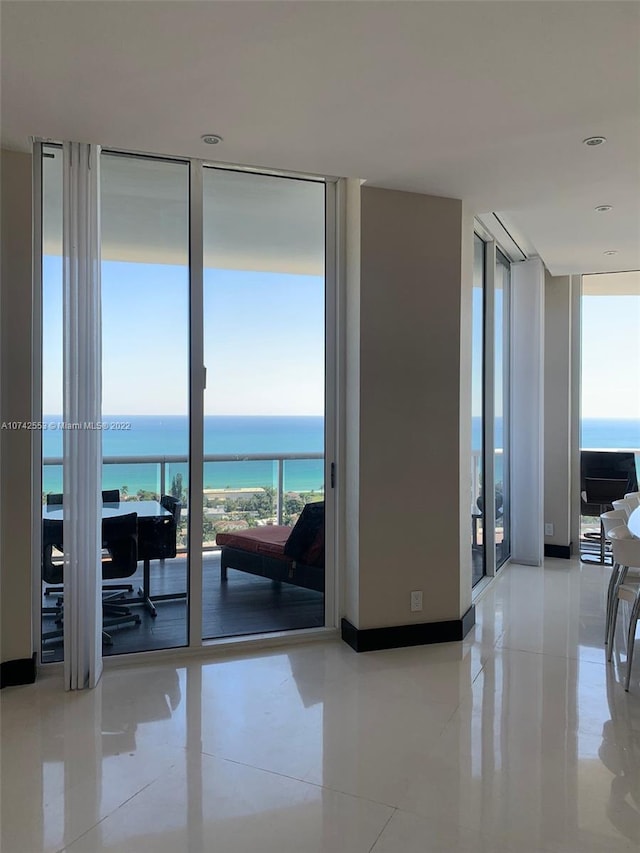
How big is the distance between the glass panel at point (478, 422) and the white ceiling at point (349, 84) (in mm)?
1591

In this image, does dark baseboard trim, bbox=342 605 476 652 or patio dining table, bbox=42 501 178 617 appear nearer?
patio dining table, bbox=42 501 178 617

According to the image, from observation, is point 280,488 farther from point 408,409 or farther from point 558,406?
point 558,406

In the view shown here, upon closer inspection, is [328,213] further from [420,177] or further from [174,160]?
[174,160]

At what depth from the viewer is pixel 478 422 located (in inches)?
198

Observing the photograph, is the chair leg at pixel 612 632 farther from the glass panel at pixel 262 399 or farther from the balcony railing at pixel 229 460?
the balcony railing at pixel 229 460

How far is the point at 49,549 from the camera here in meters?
3.27

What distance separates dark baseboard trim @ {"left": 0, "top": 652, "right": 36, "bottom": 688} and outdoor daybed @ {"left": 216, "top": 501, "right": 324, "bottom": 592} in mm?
1127

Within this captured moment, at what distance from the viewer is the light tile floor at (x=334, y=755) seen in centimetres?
202

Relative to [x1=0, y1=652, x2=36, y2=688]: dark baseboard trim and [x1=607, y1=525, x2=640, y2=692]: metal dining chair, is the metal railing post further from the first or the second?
[x1=607, y1=525, x2=640, y2=692]: metal dining chair

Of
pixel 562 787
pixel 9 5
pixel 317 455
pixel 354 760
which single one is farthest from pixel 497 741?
pixel 9 5

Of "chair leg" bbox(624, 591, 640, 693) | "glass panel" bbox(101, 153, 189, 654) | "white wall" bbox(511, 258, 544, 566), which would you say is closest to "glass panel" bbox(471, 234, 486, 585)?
"white wall" bbox(511, 258, 544, 566)

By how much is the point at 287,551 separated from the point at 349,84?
264 centimetres

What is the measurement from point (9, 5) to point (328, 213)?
2.20 meters

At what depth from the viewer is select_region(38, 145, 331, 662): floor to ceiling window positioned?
335 centimetres
